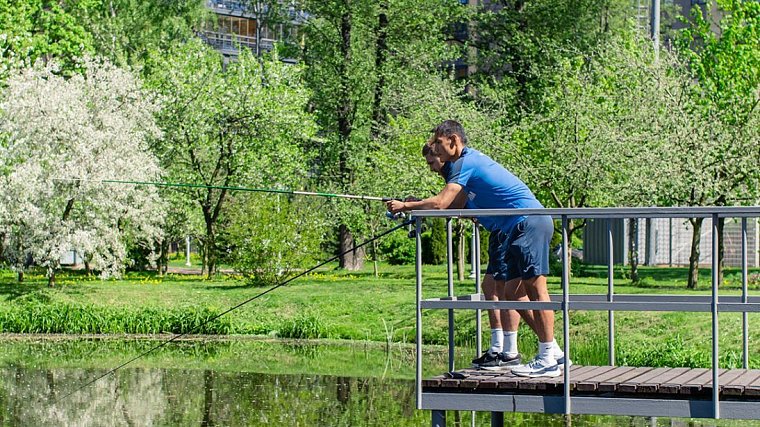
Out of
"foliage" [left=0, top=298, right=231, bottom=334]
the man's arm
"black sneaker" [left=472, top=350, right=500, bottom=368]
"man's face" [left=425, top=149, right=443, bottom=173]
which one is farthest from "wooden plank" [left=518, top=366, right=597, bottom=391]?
"foliage" [left=0, top=298, right=231, bottom=334]

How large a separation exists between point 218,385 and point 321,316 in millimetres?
8690

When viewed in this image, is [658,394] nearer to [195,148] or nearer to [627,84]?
[627,84]

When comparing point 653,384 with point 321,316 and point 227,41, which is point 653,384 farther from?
point 227,41

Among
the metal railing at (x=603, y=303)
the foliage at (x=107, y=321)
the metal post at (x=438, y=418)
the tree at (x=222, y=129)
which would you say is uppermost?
the tree at (x=222, y=129)

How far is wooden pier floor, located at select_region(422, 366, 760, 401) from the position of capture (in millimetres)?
10555

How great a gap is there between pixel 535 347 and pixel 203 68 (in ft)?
77.0

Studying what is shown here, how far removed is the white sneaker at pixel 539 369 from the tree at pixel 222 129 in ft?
99.9

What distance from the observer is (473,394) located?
1102cm

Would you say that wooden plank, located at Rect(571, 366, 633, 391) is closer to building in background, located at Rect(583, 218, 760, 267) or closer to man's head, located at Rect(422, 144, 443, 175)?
man's head, located at Rect(422, 144, 443, 175)

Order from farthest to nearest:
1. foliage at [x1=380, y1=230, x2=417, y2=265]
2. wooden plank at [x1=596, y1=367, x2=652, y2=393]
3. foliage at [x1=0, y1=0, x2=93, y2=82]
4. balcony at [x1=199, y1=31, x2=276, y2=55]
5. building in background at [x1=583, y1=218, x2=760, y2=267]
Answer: balcony at [x1=199, y1=31, x2=276, y2=55], foliage at [x1=380, y1=230, x2=417, y2=265], building in background at [x1=583, y1=218, x2=760, y2=267], foliage at [x1=0, y1=0, x2=93, y2=82], wooden plank at [x1=596, y1=367, x2=652, y2=393]

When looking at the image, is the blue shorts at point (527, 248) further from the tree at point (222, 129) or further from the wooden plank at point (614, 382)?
the tree at point (222, 129)

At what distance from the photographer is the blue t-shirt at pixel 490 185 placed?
11352 mm

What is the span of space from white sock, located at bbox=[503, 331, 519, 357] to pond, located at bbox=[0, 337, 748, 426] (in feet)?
18.7

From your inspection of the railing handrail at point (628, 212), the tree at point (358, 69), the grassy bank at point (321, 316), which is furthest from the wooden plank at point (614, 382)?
the tree at point (358, 69)
